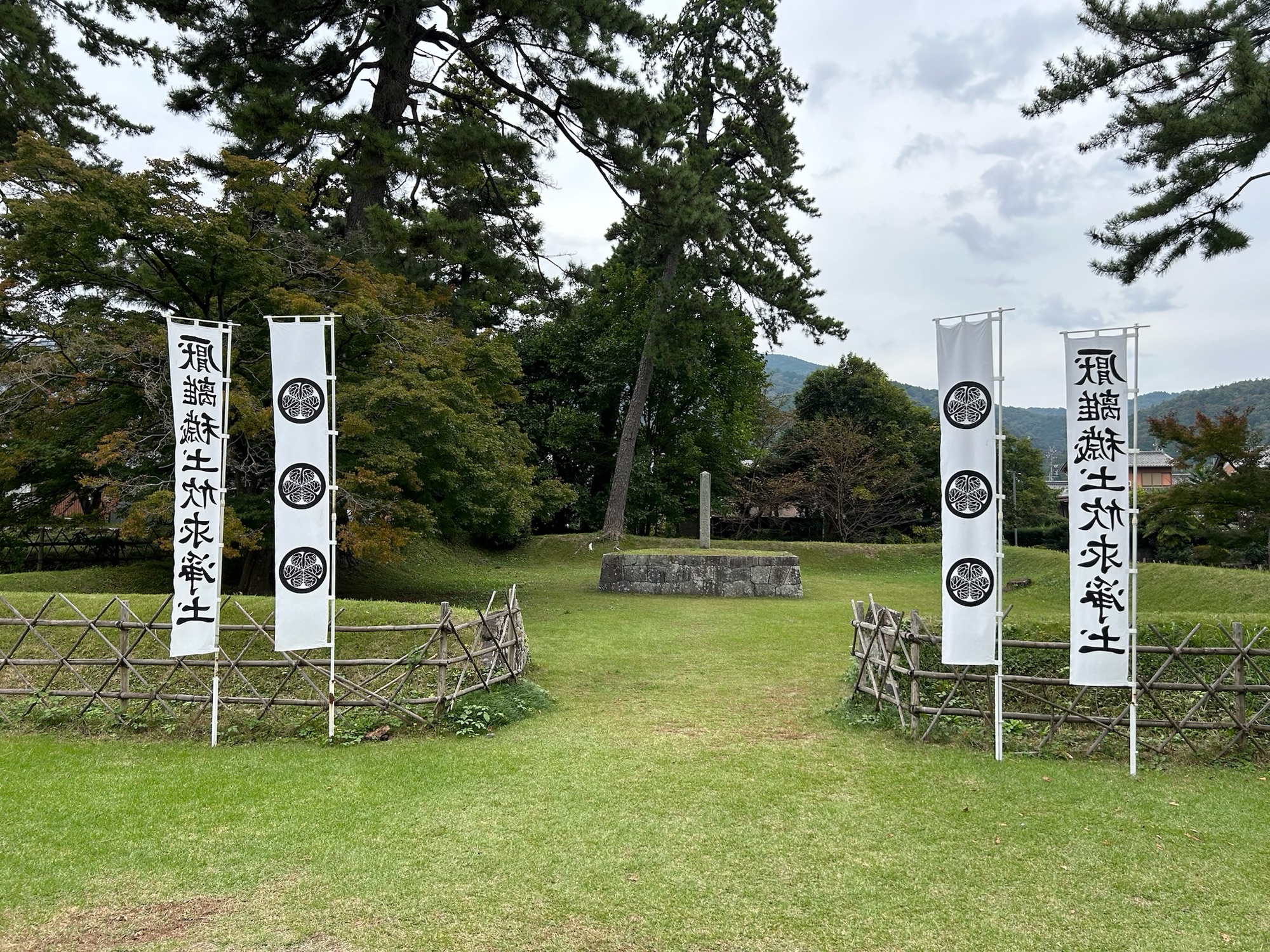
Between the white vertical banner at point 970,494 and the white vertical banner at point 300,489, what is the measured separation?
511cm

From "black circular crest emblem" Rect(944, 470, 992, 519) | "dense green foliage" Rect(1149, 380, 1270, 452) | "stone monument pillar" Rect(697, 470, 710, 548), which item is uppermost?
"dense green foliage" Rect(1149, 380, 1270, 452)

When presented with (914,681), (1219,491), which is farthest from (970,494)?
(1219,491)

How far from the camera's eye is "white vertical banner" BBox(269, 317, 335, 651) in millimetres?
6695

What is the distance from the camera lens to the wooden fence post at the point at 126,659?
7.24 meters

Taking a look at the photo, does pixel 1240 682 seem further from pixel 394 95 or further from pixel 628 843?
pixel 394 95

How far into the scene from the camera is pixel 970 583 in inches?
255

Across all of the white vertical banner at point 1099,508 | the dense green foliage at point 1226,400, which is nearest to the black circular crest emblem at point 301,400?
the white vertical banner at point 1099,508

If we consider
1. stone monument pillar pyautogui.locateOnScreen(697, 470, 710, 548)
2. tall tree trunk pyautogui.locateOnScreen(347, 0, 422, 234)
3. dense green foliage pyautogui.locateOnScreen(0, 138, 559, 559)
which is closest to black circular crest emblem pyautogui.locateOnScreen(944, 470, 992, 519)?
dense green foliage pyautogui.locateOnScreen(0, 138, 559, 559)

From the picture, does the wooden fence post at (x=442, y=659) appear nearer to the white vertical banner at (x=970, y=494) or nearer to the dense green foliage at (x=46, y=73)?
the white vertical banner at (x=970, y=494)

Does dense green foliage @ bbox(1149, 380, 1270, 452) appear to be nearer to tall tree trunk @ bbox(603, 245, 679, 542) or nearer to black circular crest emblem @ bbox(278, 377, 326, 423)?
tall tree trunk @ bbox(603, 245, 679, 542)

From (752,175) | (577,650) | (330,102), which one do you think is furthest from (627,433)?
(577,650)

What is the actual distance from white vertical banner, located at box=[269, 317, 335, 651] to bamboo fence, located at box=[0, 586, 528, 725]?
427 millimetres

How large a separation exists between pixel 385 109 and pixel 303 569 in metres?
12.5

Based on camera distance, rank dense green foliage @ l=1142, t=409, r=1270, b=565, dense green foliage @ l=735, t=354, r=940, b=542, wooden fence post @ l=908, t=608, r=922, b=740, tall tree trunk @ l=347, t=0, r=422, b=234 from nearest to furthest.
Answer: wooden fence post @ l=908, t=608, r=922, b=740, dense green foliage @ l=1142, t=409, r=1270, b=565, tall tree trunk @ l=347, t=0, r=422, b=234, dense green foliage @ l=735, t=354, r=940, b=542
